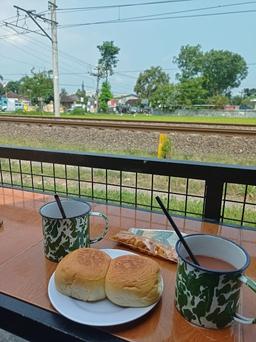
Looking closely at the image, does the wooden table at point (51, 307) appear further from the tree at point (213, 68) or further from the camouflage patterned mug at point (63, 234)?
the tree at point (213, 68)

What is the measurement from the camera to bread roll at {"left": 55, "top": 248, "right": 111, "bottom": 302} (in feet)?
1.44

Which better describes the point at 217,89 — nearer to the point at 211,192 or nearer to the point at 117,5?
the point at 117,5

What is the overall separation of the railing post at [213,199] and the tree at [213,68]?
705 inches

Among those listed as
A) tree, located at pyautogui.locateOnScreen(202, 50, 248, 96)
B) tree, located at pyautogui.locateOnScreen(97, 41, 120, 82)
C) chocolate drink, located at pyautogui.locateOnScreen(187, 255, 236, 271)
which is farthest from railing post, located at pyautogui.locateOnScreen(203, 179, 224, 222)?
tree, located at pyautogui.locateOnScreen(97, 41, 120, 82)

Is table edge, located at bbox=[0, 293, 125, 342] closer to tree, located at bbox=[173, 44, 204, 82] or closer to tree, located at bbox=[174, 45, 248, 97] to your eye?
tree, located at bbox=[174, 45, 248, 97]

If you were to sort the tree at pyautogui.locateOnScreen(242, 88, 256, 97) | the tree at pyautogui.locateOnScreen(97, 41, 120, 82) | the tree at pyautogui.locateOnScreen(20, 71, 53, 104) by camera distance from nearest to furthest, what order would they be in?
the tree at pyautogui.locateOnScreen(242, 88, 256, 97)
the tree at pyautogui.locateOnScreen(20, 71, 53, 104)
the tree at pyautogui.locateOnScreen(97, 41, 120, 82)

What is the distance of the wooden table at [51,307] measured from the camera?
1.33ft

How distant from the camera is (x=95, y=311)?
1.41ft

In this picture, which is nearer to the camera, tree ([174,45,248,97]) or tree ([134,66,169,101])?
tree ([174,45,248,97])

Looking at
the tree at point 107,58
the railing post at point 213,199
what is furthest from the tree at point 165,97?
the railing post at point 213,199

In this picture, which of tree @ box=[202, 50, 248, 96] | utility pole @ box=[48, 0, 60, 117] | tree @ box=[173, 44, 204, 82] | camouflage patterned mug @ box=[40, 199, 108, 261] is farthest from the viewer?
tree @ box=[173, 44, 204, 82]

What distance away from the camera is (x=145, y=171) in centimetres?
97

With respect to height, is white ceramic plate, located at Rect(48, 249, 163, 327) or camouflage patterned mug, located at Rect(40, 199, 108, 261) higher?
camouflage patterned mug, located at Rect(40, 199, 108, 261)

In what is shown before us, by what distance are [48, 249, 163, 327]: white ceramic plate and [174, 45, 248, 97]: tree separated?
1846cm
